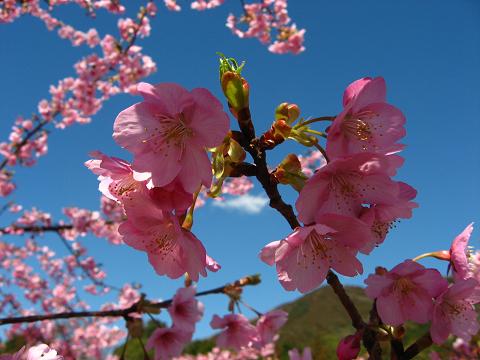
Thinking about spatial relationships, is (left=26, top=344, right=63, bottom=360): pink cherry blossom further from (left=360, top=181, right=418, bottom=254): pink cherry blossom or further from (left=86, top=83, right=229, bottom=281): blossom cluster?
(left=360, top=181, right=418, bottom=254): pink cherry blossom

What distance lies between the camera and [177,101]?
1088 mm

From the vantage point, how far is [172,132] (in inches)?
45.5

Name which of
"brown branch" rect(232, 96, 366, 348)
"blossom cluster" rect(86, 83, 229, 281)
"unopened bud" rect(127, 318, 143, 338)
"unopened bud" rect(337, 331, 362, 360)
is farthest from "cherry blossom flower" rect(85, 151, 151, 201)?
"unopened bud" rect(127, 318, 143, 338)

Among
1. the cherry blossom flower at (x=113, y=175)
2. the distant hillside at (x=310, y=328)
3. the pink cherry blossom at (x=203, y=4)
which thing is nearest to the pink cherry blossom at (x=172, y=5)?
the pink cherry blossom at (x=203, y=4)

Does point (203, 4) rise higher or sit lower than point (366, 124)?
higher

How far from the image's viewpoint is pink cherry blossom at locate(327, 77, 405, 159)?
3.36ft

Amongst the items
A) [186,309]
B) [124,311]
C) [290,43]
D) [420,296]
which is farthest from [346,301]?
[290,43]

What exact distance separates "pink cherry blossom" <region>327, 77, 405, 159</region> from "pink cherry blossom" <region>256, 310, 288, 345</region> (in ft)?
6.11

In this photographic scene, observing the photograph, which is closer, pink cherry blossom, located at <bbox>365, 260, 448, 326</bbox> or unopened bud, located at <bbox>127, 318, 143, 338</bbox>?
pink cherry blossom, located at <bbox>365, 260, 448, 326</bbox>

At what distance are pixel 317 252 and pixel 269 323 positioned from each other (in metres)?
1.81

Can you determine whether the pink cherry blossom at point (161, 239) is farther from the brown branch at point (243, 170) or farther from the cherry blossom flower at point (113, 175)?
the brown branch at point (243, 170)

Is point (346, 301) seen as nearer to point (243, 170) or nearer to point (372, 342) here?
point (372, 342)

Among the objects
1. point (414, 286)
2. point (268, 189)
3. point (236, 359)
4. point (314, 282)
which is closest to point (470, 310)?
point (414, 286)

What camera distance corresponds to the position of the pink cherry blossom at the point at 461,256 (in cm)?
124
